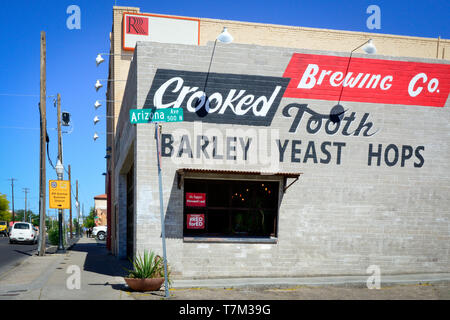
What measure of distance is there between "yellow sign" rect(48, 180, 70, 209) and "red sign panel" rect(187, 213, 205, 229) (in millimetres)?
→ 13490

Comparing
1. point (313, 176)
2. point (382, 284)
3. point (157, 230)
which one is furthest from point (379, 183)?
point (157, 230)

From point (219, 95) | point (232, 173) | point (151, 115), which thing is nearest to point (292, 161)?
point (232, 173)

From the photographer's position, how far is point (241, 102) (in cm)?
1137

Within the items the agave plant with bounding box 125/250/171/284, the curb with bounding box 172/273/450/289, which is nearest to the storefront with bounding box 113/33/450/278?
A: the curb with bounding box 172/273/450/289

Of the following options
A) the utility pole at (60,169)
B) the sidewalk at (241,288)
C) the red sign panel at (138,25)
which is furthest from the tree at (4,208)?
the sidewalk at (241,288)

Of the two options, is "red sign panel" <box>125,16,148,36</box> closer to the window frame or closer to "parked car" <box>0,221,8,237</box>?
the window frame

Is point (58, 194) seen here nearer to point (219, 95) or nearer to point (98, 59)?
point (98, 59)

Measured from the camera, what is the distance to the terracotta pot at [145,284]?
9.26 m

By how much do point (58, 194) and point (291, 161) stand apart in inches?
624

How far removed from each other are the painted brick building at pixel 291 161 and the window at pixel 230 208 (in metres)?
0.03

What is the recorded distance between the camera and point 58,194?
2264 cm

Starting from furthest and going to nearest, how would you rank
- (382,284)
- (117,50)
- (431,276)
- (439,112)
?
(117,50) < (439,112) < (431,276) < (382,284)
